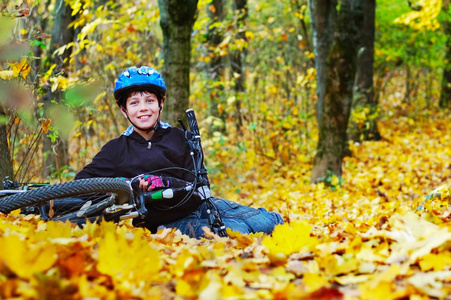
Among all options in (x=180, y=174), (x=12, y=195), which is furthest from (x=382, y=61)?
(x=12, y=195)

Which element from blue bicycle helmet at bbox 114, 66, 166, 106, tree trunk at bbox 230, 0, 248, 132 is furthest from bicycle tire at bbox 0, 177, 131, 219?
tree trunk at bbox 230, 0, 248, 132

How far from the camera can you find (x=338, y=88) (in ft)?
24.8

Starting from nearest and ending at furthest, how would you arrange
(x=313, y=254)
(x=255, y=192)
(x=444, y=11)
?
(x=313, y=254), (x=255, y=192), (x=444, y=11)

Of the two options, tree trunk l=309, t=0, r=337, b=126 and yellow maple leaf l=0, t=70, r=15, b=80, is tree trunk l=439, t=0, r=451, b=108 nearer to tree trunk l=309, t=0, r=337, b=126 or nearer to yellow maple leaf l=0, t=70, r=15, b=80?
tree trunk l=309, t=0, r=337, b=126

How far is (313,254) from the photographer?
6.48 feet

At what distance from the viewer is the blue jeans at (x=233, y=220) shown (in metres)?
3.33

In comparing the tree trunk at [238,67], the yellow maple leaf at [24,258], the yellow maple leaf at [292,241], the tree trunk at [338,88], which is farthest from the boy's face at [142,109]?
the tree trunk at [238,67]

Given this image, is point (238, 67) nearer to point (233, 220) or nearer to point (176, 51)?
point (176, 51)

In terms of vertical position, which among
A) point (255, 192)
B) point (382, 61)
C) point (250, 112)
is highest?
point (382, 61)

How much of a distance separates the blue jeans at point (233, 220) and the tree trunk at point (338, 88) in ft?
14.2

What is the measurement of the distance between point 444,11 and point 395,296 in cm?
1498

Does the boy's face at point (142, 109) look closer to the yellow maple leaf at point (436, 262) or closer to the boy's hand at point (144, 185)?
the boy's hand at point (144, 185)

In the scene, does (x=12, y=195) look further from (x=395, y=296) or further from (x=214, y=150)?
(x=214, y=150)

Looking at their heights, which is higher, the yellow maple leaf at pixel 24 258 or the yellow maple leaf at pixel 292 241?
the yellow maple leaf at pixel 24 258
